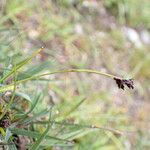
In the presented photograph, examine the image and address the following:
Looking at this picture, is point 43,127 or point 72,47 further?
point 72,47

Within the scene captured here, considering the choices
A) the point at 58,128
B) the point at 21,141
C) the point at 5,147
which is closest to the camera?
the point at 5,147

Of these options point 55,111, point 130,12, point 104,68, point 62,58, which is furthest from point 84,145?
point 130,12

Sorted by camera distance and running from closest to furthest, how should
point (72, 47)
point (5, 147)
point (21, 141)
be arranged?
point (5, 147)
point (21, 141)
point (72, 47)

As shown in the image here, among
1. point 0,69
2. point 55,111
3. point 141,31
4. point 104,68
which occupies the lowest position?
point 55,111

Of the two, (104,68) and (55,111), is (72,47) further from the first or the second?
(55,111)

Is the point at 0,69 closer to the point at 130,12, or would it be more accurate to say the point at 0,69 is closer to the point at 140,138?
the point at 140,138

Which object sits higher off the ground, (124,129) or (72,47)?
(72,47)

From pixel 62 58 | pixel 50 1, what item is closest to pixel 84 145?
pixel 62 58
